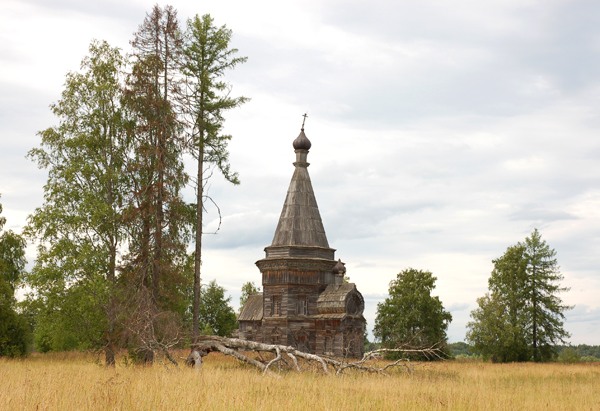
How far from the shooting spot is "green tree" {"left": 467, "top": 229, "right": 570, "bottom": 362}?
45688mm

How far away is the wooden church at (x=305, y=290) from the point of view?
39250 millimetres

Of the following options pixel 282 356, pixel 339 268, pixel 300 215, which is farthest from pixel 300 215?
pixel 282 356

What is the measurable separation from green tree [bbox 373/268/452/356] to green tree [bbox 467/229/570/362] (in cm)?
555

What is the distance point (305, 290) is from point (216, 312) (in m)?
29.1

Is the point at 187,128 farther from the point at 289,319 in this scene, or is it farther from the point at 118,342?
the point at 289,319

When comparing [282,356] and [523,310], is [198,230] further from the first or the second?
[523,310]

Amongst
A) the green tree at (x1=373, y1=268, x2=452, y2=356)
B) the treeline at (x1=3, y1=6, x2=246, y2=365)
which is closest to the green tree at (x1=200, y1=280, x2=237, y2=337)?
the green tree at (x1=373, y1=268, x2=452, y2=356)

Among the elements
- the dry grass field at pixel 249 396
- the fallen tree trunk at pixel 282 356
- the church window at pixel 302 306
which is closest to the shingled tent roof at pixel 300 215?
the church window at pixel 302 306

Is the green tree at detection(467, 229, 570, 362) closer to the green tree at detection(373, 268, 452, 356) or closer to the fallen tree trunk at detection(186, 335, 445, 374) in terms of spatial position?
the green tree at detection(373, 268, 452, 356)

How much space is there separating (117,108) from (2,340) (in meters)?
12.0

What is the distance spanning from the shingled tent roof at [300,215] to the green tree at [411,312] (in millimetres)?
14071

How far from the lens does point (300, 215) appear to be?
41188 millimetres

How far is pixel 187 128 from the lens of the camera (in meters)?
24.1

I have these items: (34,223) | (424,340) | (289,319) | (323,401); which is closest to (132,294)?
(34,223)
